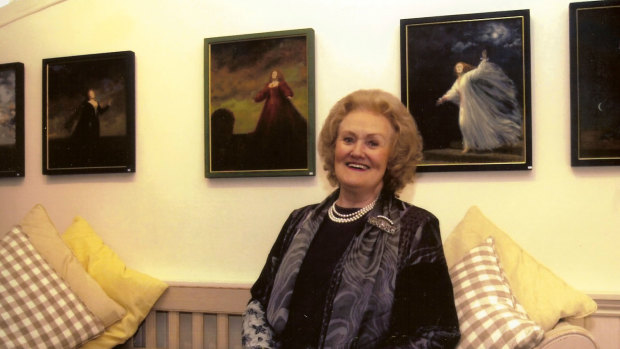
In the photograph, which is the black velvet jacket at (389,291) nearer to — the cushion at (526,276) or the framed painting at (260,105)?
the cushion at (526,276)

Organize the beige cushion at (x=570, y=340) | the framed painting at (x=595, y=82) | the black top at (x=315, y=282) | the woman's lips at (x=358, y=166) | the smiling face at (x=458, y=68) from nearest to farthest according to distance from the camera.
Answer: the beige cushion at (x=570, y=340), the black top at (x=315, y=282), the woman's lips at (x=358, y=166), the framed painting at (x=595, y=82), the smiling face at (x=458, y=68)

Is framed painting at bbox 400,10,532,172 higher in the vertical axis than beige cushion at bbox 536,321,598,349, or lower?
higher

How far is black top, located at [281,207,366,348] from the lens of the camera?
1.77 meters

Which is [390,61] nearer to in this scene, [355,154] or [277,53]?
[277,53]

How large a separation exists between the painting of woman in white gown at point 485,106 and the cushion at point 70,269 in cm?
169

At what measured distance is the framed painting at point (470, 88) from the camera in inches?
85.9

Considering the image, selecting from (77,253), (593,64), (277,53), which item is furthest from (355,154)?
(77,253)

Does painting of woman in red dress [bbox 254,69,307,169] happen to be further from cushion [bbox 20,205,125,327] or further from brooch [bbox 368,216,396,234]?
cushion [bbox 20,205,125,327]

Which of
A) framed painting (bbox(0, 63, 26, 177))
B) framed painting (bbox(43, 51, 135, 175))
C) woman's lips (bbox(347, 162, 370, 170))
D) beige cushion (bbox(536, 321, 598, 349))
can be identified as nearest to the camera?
beige cushion (bbox(536, 321, 598, 349))

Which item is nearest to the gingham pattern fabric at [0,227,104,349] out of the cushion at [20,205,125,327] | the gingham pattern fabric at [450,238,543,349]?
the cushion at [20,205,125,327]

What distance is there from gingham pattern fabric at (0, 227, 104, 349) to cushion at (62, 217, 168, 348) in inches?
3.1

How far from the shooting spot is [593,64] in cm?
212

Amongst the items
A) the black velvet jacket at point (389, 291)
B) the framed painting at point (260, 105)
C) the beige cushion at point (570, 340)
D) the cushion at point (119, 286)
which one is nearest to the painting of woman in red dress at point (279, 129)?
the framed painting at point (260, 105)

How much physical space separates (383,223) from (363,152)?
255 mm
